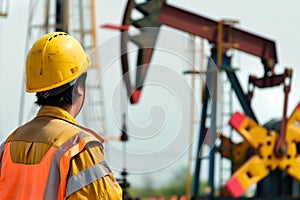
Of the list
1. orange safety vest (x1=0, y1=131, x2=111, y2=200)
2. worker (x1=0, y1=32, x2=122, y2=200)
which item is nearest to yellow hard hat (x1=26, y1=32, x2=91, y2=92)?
worker (x1=0, y1=32, x2=122, y2=200)

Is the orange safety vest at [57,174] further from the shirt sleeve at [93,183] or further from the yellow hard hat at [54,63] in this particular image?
the yellow hard hat at [54,63]

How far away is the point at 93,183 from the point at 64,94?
29 cm

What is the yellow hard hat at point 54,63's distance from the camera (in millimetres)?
2527

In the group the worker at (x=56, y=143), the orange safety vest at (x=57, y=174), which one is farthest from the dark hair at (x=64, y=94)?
the orange safety vest at (x=57, y=174)

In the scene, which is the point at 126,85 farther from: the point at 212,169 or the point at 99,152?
the point at 212,169

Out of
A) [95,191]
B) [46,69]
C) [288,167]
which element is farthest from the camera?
[288,167]

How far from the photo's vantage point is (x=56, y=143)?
247 cm

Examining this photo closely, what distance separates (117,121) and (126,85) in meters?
0.19

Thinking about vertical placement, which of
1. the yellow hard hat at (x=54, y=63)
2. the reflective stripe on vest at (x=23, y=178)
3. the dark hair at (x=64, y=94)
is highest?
the yellow hard hat at (x=54, y=63)

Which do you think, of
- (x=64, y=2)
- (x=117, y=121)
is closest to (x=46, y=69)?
(x=117, y=121)

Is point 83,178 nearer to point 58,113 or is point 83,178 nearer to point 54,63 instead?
point 58,113

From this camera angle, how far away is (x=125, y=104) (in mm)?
2752

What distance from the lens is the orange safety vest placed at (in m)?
2.40

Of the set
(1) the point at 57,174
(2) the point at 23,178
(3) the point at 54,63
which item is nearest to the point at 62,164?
(1) the point at 57,174
